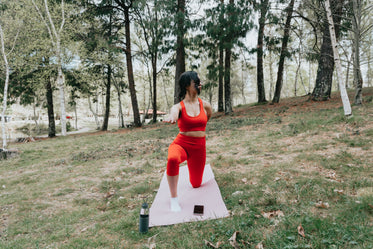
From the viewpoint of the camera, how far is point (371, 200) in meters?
2.64

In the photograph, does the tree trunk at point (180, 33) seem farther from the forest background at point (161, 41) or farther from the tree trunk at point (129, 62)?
the tree trunk at point (129, 62)

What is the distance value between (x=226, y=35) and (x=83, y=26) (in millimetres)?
12492

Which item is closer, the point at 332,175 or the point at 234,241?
the point at 234,241

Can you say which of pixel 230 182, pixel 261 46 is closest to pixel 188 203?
pixel 230 182

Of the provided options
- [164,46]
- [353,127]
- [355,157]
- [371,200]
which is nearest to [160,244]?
[371,200]

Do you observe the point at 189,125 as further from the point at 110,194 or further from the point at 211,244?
the point at 110,194

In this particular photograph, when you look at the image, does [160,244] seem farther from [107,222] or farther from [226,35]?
[226,35]

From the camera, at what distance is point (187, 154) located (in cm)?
376

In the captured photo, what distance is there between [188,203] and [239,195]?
33.9 inches

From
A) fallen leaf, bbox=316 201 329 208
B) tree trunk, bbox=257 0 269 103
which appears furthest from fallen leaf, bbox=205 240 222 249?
tree trunk, bbox=257 0 269 103

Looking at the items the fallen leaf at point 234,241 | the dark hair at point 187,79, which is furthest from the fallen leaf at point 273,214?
the dark hair at point 187,79

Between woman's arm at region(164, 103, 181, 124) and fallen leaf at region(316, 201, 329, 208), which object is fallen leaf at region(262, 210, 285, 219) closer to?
fallen leaf at region(316, 201, 329, 208)

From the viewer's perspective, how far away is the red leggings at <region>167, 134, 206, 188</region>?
333 centimetres

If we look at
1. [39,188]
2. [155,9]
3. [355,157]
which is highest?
[155,9]
